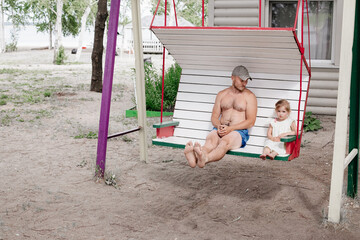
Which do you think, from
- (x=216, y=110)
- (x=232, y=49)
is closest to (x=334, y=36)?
(x=232, y=49)

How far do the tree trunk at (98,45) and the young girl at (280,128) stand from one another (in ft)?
25.1

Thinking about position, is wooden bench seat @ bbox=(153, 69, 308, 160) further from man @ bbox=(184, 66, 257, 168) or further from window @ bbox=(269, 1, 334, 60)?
window @ bbox=(269, 1, 334, 60)

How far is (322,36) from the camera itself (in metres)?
9.74

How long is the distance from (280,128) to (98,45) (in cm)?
830

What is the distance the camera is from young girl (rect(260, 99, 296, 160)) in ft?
15.0

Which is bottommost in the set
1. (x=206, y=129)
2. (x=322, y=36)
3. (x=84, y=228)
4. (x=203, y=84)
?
(x=84, y=228)

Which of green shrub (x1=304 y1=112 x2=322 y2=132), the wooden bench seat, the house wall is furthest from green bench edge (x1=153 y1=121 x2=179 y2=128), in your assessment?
the house wall

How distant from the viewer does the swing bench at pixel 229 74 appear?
459 cm

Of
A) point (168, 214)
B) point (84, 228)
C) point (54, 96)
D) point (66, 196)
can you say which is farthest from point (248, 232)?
point (54, 96)

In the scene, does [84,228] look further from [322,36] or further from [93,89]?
[93,89]

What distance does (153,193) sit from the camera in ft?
16.3

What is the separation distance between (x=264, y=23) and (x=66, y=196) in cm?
617

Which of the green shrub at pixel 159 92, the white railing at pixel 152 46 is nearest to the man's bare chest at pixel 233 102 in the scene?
the green shrub at pixel 159 92

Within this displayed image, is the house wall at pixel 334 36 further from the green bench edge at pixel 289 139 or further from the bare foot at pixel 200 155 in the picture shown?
the bare foot at pixel 200 155
